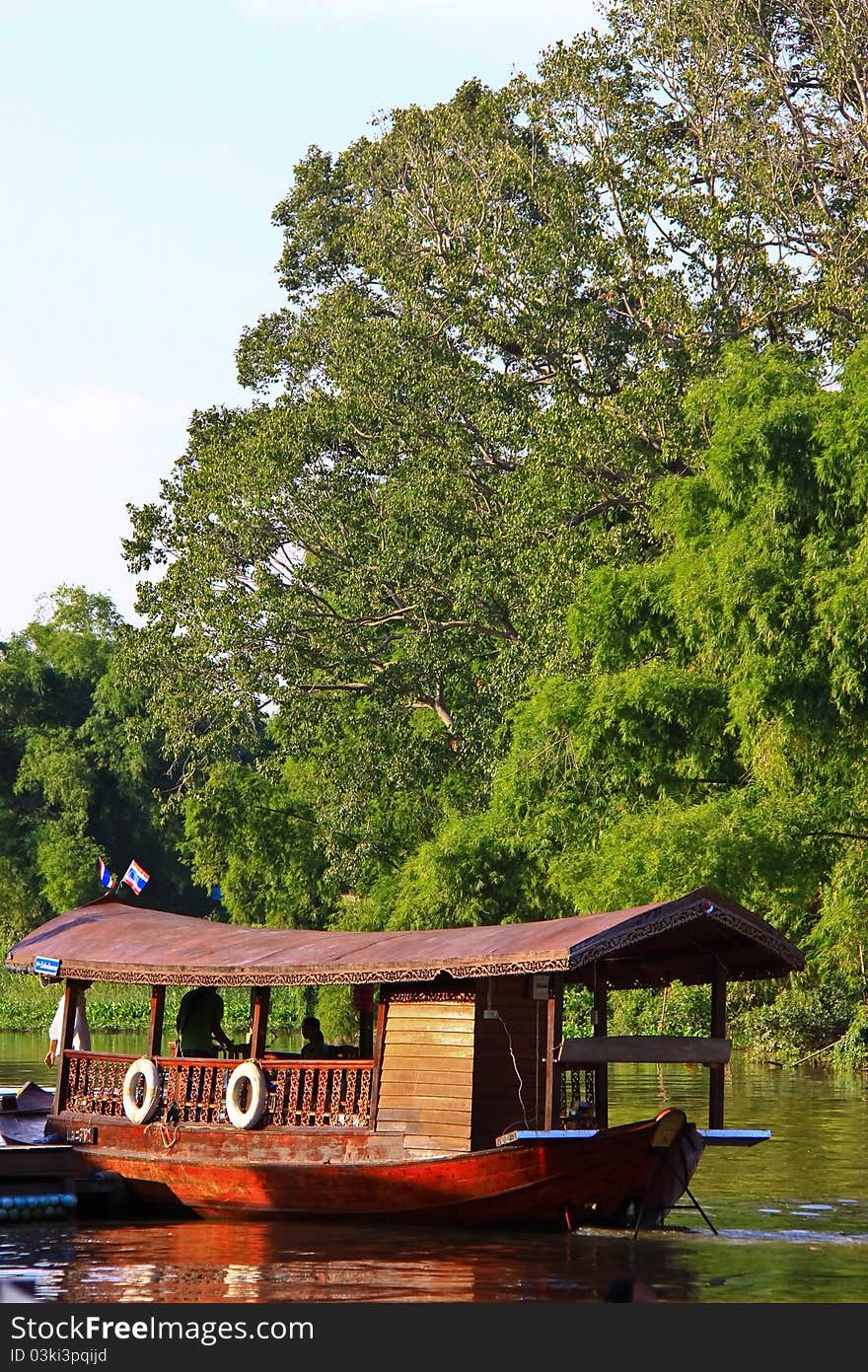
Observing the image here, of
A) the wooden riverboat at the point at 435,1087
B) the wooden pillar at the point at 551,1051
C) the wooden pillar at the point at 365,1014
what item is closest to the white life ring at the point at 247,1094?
the wooden riverboat at the point at 435,1087

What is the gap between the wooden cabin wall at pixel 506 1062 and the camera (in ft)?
39.9

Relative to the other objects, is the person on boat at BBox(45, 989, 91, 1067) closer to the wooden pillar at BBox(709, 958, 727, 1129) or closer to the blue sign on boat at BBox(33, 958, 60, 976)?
the blue sign on boat at BBox(33, 958, 60, 976)

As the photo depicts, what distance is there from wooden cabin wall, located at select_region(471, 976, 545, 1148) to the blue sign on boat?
4.00 meters

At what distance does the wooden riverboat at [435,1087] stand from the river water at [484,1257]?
0.29 metres

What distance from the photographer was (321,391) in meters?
33.1

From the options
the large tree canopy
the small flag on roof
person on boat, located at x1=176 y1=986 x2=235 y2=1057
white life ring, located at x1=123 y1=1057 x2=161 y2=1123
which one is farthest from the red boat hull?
the large tree canopy

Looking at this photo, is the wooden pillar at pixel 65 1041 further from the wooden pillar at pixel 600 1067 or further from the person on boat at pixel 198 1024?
the wooden pillar at pixel 600 1067

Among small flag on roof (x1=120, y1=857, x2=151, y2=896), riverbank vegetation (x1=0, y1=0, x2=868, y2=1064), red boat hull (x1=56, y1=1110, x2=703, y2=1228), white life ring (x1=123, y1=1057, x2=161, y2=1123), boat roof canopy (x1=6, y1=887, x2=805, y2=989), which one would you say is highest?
riverbank vegetation (x1=0, y1=0, x2=868, y2=1064)

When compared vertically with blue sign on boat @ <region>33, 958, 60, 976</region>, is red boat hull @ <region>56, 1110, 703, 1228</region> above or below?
below

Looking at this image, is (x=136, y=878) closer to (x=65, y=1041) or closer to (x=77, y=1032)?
(x=77, y=1032)

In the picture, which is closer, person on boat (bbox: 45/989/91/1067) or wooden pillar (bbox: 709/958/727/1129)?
wooden pillar (bbox: 709/958/727/1129)

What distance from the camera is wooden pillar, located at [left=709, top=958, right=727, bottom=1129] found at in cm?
1206

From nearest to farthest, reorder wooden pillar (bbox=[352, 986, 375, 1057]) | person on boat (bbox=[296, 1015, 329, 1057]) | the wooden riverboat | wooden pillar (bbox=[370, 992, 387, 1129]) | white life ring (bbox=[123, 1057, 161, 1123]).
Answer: the wooden riverboat < wooden pillar (bbox=[370, 992, 387, 1129]) < white life ring (bbox=[123, 1057, 161, 1123]) < person on boat (bbox=[296, 1015, 329, 1057]) < wooden pillar (bbox=[352, 986, 375, 1057])

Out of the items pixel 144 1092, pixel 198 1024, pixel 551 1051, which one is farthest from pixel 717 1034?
pixel 144 1092
